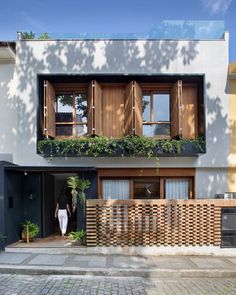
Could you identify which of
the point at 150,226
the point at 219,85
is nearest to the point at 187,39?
the point at 219,85

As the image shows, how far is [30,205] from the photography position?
11.1 m

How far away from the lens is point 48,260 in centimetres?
848

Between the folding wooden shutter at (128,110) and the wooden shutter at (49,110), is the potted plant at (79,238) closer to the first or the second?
the wooden shutter at (49,110)

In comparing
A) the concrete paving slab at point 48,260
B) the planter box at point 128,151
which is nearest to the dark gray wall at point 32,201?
the planter box at point 128,151

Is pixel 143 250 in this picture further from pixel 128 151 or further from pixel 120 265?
pixel 128 151

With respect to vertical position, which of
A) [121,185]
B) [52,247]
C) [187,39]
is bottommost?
[52,247]

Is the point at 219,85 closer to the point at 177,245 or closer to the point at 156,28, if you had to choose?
the point at 156,28

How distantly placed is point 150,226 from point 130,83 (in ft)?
15.8

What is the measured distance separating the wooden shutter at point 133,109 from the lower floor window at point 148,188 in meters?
1.83

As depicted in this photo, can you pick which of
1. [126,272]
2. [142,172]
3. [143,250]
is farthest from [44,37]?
[126,272]

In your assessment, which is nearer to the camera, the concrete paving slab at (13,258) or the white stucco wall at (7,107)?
the concrete paving slab at (13,258)

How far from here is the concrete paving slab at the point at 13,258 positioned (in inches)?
325

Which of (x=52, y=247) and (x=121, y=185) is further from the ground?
(x=121, y=185)

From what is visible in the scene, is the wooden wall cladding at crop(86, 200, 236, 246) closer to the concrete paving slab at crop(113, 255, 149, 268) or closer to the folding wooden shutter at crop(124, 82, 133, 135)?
the concrete paving slab at crop(113, 255, 149, 268)
